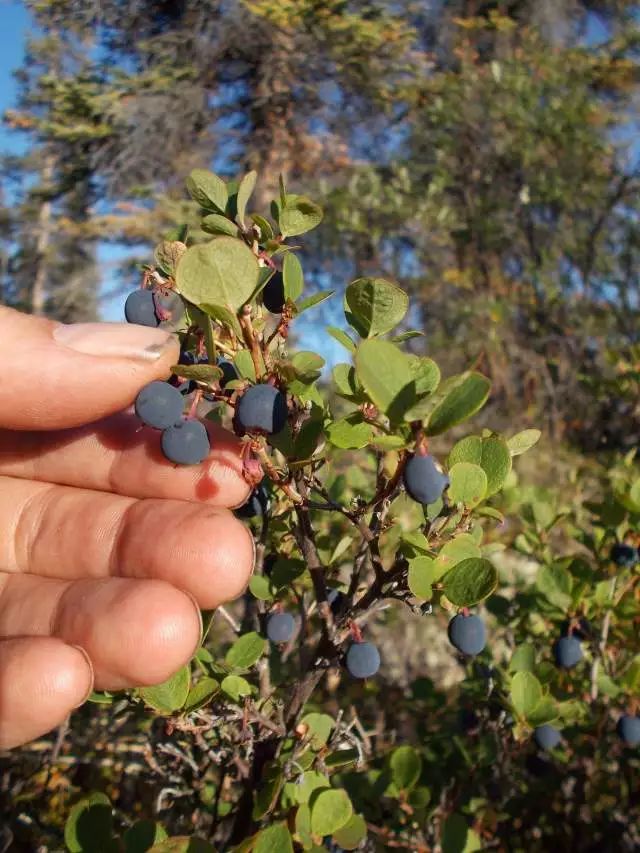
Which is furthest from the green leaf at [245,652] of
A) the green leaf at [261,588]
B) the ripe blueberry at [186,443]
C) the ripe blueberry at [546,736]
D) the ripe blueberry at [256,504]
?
the ripe blueberry at [546,736]

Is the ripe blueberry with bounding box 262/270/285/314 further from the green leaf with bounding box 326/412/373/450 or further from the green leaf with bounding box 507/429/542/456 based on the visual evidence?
the green leaf with bounding box 507/429/542/456

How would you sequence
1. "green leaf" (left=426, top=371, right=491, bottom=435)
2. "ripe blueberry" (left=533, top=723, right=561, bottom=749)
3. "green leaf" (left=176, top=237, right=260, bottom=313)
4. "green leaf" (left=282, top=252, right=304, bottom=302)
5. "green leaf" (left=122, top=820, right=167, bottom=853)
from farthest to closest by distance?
"ripe blueberry" (left=533, top=723, right=561, bottom=749) → "green leaf" (left=122, top=820, right=167, bottom=853) → "green leaf" (left=282, top=252, right=304, bottom=302) → "green leaf" (left=176, top=237, right=260, bottom=313) → "green leaf" (left=426, top=371, right=491, bottom=435)

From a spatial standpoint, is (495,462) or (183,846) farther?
(183,846)

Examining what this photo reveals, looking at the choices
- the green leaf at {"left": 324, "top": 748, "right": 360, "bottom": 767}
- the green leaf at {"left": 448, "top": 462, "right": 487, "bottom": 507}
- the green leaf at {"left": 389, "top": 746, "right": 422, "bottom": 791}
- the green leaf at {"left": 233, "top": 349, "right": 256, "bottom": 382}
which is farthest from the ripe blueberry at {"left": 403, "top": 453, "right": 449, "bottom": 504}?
Result: the green leaf at {"left": 389, "top": 746, "right": 422, "bottom": 791}

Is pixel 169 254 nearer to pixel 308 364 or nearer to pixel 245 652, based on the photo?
pixel 308 364

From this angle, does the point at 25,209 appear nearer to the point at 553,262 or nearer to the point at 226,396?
the point at 553,262

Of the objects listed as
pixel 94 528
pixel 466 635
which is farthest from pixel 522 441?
pixel 94 528
